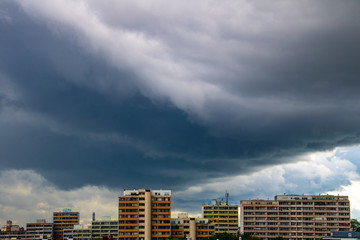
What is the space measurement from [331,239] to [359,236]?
1042cm

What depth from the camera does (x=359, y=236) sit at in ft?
563

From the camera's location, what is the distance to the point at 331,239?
173 m
